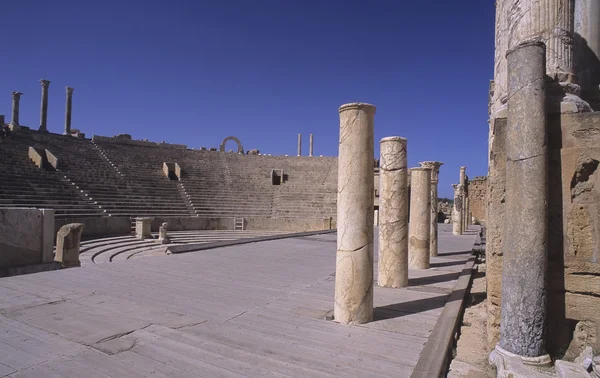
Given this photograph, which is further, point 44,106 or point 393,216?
point 44,106

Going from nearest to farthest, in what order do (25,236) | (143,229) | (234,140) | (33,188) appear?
(25,236)
(143,229)
(33,188)
(234,140)

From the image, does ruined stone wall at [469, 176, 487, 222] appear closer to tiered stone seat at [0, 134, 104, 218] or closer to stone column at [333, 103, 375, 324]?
tiered stone seat at [0, 134, 104, 218]

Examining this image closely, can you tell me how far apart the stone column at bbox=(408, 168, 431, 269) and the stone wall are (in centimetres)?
727

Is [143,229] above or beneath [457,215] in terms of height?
beneath

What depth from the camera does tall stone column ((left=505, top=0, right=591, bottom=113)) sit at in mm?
3379

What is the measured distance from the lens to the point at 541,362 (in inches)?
118

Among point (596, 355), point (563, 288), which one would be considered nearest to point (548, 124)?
point (563, 288)

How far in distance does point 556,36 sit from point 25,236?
27.8ft

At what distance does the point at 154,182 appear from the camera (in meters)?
23.8

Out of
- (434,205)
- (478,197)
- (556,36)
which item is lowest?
(434,205)

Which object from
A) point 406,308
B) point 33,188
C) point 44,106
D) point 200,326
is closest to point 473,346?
point 406,308

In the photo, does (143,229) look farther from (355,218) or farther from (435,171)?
(355,218)

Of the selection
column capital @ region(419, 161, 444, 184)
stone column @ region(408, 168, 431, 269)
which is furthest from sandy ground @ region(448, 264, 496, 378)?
column capital @ region(419, 161, 444, 184)

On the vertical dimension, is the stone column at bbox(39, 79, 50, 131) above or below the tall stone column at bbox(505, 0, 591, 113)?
above
